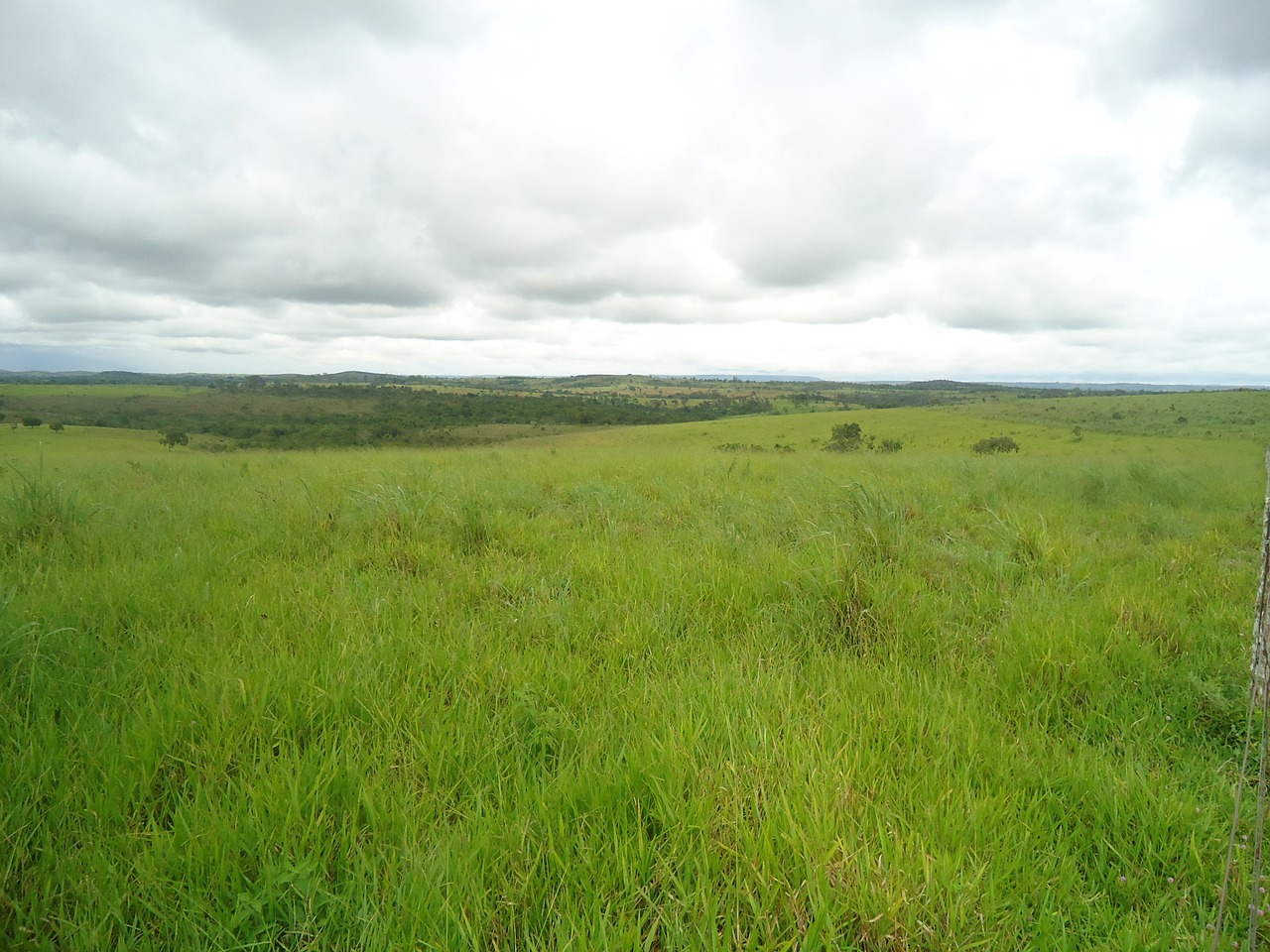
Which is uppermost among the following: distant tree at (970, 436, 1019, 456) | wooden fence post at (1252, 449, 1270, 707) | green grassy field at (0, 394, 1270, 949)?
wooden fence post at (1252, 449, 1270, 707)

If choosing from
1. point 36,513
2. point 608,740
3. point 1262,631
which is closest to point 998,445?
point 1262,631

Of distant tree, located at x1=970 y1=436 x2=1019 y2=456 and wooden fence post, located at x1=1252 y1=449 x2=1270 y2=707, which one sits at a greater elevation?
wooden fence post, located at x1=1252 y1=449 x2=1270 y2=707

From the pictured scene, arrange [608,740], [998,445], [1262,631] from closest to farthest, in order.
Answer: [608,740]
[1262,631]
[998,445]

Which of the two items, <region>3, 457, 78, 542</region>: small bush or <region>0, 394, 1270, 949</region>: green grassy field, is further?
<region>3, 457, 78, 542</region>: small bush

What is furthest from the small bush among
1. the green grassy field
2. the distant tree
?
the distant tree

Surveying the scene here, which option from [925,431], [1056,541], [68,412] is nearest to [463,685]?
[1056,541]

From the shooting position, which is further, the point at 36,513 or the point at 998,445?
the point at 998,445

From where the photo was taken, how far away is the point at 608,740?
2195 mm

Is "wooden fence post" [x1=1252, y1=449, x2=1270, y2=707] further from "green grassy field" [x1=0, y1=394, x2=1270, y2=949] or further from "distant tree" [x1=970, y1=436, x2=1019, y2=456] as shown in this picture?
"distant tree" [x1=970, y1=436, x2=1019, y2=456]

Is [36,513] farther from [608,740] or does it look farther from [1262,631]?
[1262,631]

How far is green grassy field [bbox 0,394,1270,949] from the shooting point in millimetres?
1521

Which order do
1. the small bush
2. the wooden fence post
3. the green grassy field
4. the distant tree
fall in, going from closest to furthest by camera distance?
the green grassy field, the wooden fence post, the small bush, the distant tree

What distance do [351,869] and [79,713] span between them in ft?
4.97

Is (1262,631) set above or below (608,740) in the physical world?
above
